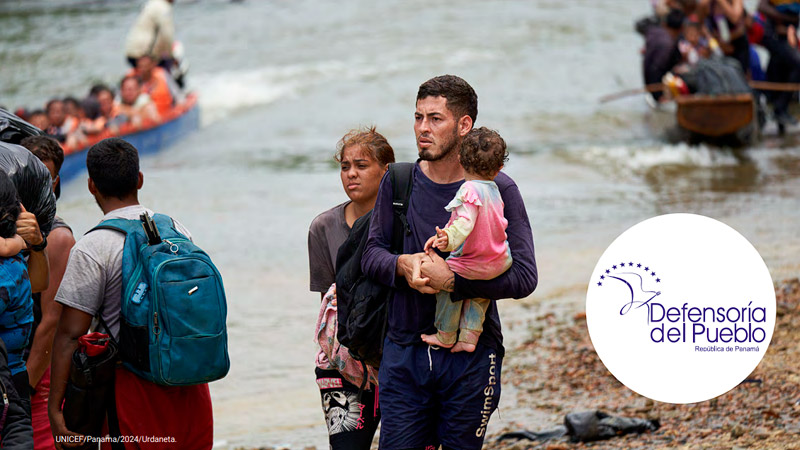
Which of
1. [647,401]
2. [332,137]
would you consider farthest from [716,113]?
[647,401]

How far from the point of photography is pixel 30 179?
12.5 ft

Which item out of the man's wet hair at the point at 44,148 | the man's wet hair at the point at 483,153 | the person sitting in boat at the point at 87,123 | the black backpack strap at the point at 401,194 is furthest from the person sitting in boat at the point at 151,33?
the man's wet hair at the point at 483,153

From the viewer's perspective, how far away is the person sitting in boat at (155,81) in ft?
54.4

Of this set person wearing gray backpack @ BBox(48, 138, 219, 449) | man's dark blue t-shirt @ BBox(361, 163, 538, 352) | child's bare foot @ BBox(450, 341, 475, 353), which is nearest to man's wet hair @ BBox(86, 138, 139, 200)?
person wearing gray backpack @ BBox(48, 138, 219, 449)

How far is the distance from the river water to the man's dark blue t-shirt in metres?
2.51

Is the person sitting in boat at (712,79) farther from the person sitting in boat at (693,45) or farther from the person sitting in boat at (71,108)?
the person sitting in boat at (71,108)

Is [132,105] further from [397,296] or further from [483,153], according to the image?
[483,153]

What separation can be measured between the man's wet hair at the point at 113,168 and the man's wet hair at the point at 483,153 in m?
1.26

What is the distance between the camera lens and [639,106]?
68.6 feet

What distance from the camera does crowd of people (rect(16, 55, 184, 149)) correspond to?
14.3 meters

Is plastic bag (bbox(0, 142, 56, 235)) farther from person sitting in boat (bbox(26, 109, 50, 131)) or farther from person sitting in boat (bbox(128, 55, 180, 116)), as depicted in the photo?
person sitting in boat (bbox(128, 55, 180, 116))

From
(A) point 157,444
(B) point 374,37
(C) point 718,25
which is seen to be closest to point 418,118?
(A) point 157,444

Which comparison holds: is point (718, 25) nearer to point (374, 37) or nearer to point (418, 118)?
point (374, 37)

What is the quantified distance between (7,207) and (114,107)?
13.1m
